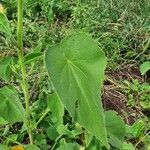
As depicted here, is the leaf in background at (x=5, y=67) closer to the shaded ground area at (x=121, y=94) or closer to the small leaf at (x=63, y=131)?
the small leaf at (x=63, y=131)

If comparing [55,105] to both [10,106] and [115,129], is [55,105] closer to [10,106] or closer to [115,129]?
[10,106]

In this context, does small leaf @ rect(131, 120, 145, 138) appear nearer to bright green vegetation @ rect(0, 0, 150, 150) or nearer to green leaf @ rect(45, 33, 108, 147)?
bright green vegetation @ rect(0, 0, 150, 150)

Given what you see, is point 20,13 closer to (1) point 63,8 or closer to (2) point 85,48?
(2) point 85,48

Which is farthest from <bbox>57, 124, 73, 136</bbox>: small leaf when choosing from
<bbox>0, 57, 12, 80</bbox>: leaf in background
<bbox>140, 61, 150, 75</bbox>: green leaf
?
A: <bbox>140, 61, 150, 75</bbox>: green leaf

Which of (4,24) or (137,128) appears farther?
(137,128)

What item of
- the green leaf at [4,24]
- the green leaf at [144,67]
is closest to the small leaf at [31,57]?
the green leaf at [4,24]

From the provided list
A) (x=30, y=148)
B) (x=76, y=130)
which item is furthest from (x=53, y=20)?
(x=30, y=148)

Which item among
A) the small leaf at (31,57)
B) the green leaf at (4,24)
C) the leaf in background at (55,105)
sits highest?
the green leaf at (4,24)

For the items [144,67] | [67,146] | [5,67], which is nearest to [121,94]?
[144,67]

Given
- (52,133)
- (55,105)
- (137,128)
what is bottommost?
(137,128)
